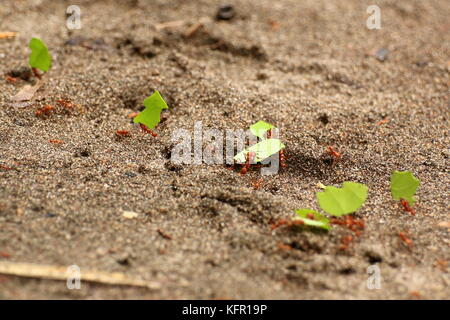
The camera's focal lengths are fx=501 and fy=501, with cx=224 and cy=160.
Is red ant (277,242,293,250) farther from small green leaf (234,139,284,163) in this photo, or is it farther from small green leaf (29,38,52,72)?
small green leaf (29,38,52,72)

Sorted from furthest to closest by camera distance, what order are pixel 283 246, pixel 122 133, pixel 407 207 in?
pixel 122 133
pixel 407 207
pixel 283 246

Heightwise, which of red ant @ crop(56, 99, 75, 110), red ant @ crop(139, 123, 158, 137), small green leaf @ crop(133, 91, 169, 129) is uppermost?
red ant @ crop(56, 99, 75, 110)

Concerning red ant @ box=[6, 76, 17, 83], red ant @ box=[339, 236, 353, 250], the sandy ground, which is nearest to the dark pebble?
the sandy ground

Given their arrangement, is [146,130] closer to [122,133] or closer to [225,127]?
[122,133]

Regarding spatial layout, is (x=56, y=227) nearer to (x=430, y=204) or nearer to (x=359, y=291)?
(x=359, y=291)

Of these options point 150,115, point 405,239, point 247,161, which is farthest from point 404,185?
point 150,115
